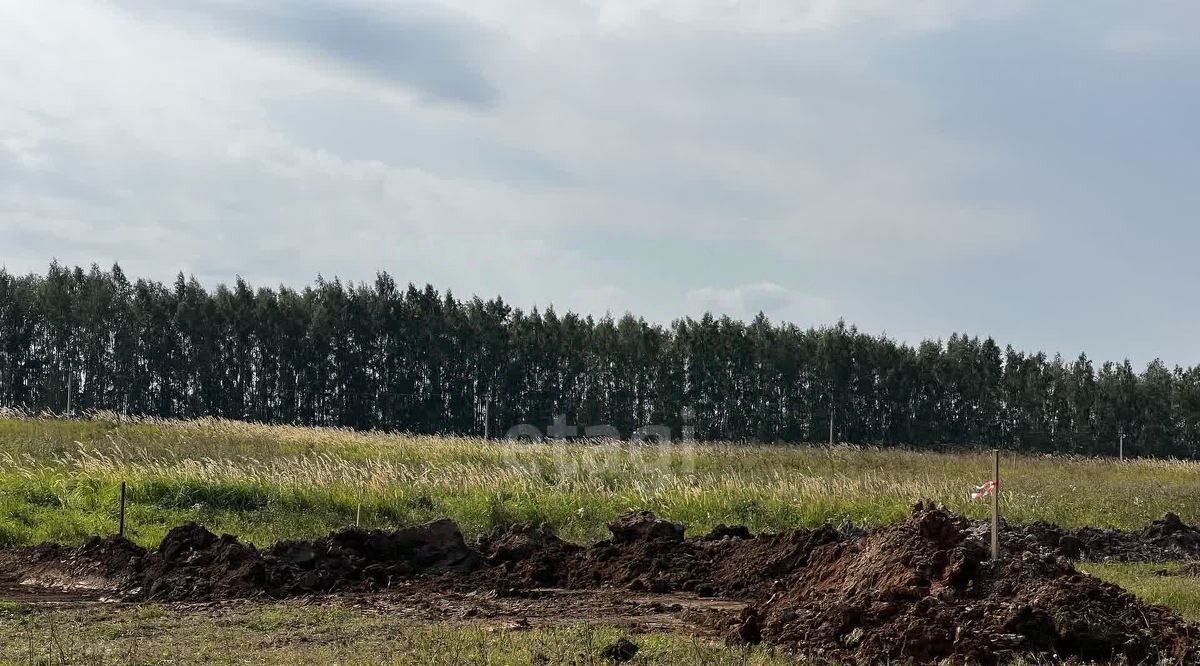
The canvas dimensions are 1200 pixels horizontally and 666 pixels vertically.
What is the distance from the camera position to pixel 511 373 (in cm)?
7431

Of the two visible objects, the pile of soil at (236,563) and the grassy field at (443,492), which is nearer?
the pile of soil at (236,563)

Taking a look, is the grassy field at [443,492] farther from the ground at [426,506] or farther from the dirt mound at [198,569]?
the dirt mound at [198,569]

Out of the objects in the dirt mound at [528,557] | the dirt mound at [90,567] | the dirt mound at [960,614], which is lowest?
the dirt mound at [90,567]

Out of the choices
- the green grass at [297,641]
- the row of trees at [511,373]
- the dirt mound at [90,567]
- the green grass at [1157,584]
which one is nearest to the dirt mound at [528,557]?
the green grass at [297,641]

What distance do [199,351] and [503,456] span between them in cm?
4721

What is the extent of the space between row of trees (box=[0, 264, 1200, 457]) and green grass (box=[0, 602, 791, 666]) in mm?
60732

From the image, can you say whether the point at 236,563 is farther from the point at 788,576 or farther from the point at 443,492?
the point at 443,492

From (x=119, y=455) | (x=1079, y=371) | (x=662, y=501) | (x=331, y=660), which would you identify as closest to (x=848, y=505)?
(x=662, y=501)

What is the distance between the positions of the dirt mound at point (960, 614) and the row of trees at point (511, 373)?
60580mm

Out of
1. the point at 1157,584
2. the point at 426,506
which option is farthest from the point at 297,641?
the point at 1157,584

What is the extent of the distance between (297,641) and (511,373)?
214ft

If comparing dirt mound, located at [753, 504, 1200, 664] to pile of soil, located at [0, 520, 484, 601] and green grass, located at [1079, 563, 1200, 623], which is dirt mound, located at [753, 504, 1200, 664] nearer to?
green grass, located at [1079, 563, 1200, 623]

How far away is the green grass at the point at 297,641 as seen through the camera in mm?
8148

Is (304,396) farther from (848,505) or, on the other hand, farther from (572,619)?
(572,619)
